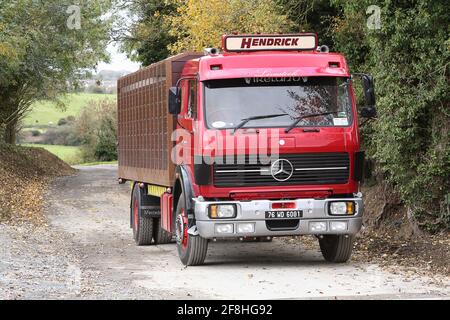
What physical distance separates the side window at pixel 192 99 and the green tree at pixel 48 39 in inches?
549

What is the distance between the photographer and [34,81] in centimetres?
3459

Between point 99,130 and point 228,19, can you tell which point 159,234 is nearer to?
point 228,19

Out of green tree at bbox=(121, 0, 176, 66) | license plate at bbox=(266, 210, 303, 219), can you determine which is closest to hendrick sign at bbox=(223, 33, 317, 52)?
license plate at bbox=(266, 210, 303, 219)

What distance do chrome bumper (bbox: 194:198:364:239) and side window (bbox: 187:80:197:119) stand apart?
129 cm

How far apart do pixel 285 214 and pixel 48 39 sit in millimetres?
22832

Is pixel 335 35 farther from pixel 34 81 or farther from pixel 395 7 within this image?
pixel 34 81

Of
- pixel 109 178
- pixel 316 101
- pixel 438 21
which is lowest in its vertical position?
pixel 109 178

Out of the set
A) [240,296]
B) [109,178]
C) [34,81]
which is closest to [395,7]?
[240,296]

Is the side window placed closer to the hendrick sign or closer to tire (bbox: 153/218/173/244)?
the hendrick sign

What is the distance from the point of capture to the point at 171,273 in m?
12.7

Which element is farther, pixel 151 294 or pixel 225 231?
pixel 225 231

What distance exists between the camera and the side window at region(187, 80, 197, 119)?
1295cm

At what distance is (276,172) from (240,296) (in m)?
2.59

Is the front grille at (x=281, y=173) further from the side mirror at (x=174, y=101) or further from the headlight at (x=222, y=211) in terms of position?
the side mirror at (x=174, y=101)
